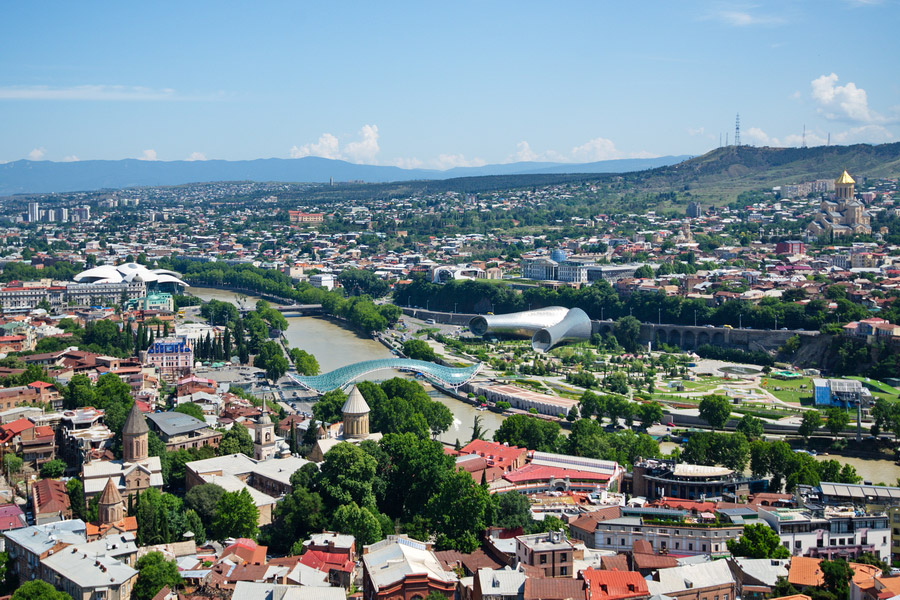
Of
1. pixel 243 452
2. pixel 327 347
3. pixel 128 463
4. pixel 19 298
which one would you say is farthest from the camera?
pixel 19 298

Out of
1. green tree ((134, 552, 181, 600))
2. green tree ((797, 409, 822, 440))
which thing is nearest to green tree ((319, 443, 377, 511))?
green tree ((134, 552, 181, 600))

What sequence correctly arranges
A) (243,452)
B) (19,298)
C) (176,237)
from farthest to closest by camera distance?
1. (176,237)
2. (19,298)
3. (243,452)

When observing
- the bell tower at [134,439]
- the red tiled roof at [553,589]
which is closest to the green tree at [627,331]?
the bell tower at [134,439]

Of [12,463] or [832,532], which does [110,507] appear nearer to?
[12,463]

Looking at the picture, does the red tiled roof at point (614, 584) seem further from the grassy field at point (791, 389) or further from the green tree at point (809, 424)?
the grassy field at point (791, 389)

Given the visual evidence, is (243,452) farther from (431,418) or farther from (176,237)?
(176,237)

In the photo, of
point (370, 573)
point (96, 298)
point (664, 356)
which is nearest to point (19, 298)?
point (96, 298)
